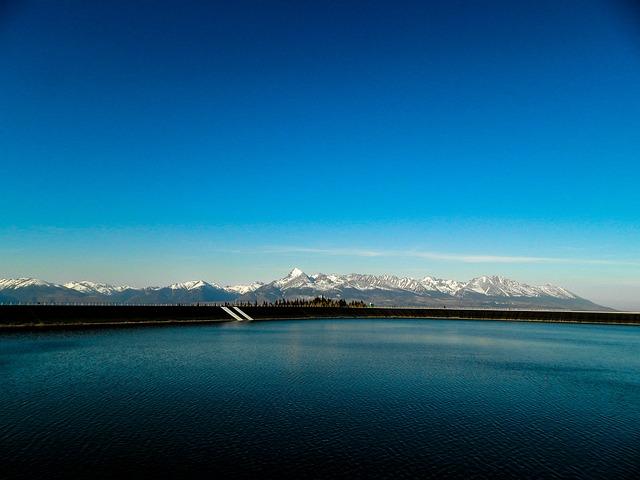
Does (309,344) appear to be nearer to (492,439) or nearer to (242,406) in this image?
(242,406)

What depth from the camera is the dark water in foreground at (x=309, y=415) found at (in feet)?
89.5

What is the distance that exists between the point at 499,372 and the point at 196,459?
49573mm

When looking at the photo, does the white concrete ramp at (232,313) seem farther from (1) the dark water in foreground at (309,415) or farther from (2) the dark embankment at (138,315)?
(1) the dark water in foreground at (309,415)

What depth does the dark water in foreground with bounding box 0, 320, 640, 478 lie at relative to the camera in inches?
1073

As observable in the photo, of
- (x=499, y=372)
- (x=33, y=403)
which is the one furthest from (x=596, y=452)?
(x=33, y=403)

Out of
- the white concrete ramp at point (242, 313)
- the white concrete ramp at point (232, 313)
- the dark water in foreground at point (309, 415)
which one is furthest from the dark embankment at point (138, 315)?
the dark water in foreground at point (309, 415)

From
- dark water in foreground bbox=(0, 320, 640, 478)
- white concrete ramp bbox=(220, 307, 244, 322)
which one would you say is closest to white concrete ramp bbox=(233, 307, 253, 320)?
white concrete ramp bbox=(220, 307, 244, 322)

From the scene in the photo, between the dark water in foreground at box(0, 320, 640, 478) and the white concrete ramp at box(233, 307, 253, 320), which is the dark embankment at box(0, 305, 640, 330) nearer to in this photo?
the white concrete ramp at box(233, 307, 253, 320)

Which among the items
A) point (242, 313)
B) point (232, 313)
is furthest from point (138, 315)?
point (242, 313)

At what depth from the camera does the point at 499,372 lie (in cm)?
6266

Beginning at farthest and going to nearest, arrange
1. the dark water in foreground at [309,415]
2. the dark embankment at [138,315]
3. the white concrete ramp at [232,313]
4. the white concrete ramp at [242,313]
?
the white concrete ramp at [242,313], the white concrete ramp at [232,313], the dark embankment at [138,315], the dark water in foreground at [309,415]

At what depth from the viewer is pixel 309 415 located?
37.8 metres

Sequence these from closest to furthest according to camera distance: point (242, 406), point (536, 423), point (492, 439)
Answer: point (492, 439) → point (536, 423) → point (242, 406)

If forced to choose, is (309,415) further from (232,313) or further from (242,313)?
(242,313)
